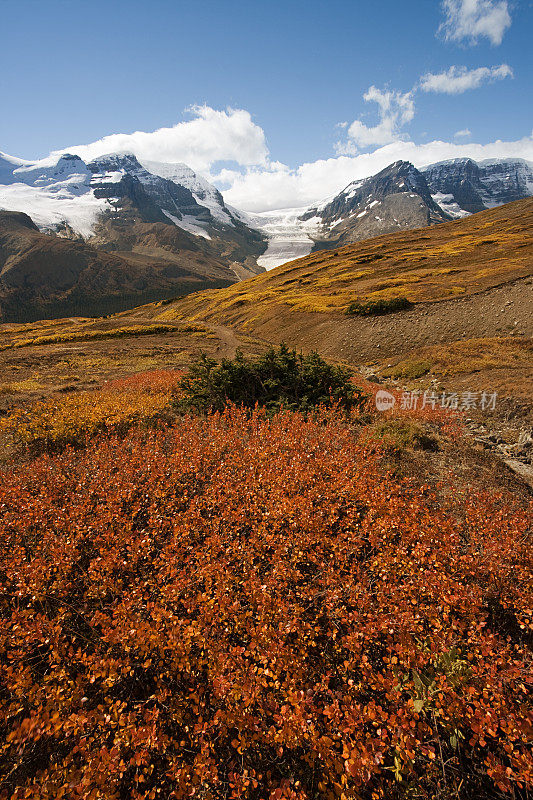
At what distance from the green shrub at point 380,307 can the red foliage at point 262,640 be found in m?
35.4

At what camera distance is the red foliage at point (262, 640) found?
13.6ft

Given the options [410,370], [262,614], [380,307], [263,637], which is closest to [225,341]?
[380,307]

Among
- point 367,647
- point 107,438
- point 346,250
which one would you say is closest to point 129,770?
point 367,647

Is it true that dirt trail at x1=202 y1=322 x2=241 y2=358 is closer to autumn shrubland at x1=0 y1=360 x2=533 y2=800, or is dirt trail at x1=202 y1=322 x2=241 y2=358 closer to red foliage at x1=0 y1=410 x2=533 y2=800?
autumn shrubland at x1=0 y1=360 x2=533 y2=800

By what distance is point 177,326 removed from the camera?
66688 mm

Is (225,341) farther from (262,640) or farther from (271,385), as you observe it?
(262,640)

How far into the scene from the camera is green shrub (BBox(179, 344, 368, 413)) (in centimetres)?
1733

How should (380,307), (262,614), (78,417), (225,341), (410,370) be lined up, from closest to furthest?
1. (262,614)
2. (78,417)
3. (410,370)
4. (380,307)
5. (225,341)

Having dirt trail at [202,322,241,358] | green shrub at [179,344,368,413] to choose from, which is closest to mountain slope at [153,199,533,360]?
dirt trail at [202,322,241,358]

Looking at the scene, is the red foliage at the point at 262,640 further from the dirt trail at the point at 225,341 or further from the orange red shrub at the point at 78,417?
the dirt trail at the point at 225,341

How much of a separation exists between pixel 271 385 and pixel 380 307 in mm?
29740

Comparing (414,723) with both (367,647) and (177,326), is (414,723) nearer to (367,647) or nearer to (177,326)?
(367,647)

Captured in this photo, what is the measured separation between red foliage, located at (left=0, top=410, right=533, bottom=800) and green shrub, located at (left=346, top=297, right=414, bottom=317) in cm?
3538

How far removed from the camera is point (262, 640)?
5.29 m
